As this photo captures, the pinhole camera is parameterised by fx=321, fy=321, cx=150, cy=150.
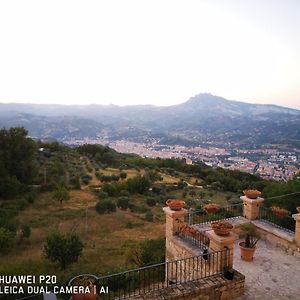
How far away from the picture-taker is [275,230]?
10180 mm

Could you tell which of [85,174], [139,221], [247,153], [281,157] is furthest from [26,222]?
[247,153]

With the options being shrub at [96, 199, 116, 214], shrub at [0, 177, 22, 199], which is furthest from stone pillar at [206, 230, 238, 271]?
shrub at [0, 177, 22, 199]

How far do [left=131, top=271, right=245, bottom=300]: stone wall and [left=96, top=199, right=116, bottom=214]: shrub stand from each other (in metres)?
18.8

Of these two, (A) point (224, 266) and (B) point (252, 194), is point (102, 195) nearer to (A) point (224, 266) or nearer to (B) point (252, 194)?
(B) point (252, 194)

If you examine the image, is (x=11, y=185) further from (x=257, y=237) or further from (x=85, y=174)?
(x=257, y=237)

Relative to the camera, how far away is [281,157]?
9612cm

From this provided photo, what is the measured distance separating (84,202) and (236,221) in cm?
1922

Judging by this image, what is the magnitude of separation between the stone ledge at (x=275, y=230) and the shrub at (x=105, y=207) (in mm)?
16296

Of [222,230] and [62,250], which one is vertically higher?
[222,230]

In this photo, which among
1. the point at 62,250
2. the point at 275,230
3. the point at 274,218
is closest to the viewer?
the point at 275,230

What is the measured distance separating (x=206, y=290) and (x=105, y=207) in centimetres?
1931

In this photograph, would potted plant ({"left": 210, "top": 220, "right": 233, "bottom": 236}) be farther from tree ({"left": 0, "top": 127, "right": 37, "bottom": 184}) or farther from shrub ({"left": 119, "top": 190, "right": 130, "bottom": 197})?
tree ({"left": 0, "top": 127, "right": 37, "bottom": 184})

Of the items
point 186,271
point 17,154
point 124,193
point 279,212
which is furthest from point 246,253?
point 17,154

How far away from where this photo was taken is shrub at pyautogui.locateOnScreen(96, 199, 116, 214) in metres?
25.4
